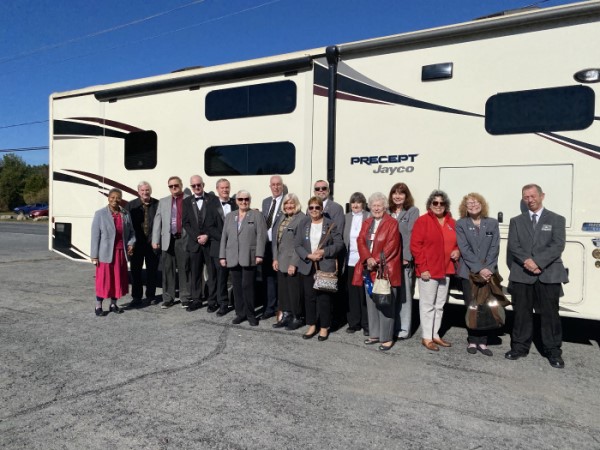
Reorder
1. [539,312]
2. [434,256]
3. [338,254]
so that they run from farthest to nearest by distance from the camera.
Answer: [338,254], [434,256], [539,312]

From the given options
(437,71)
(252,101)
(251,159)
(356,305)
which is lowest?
(356,305)

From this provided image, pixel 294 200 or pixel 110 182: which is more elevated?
pixel 110 182

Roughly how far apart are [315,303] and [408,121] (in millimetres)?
2288

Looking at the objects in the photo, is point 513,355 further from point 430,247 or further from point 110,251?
point 110,251

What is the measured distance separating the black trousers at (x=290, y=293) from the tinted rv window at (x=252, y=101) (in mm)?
2113

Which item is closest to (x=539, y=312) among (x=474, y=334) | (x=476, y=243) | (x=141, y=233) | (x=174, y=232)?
(x=474, y=334)

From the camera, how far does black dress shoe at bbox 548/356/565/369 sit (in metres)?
4.54

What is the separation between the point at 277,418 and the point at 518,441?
1.60 m

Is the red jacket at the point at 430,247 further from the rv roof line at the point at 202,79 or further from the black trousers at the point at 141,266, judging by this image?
the black trousers at the point at 141,266

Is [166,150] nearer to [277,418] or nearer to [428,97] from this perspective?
[428,97]

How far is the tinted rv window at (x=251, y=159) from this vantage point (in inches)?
244

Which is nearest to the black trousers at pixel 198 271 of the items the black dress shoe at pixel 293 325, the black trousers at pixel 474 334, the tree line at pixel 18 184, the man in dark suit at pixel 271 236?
the man in dark suit at pixel 271 236

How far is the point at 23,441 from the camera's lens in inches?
121

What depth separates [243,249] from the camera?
575cm
